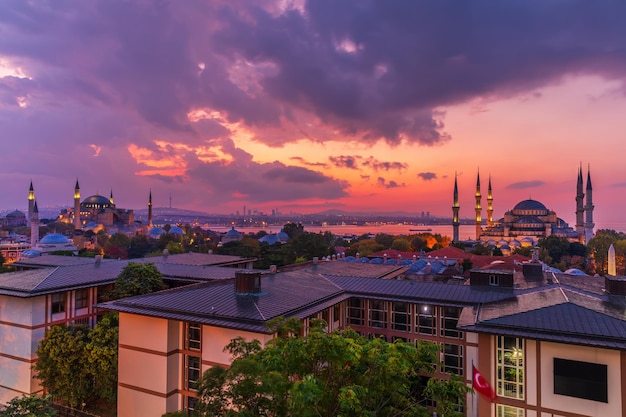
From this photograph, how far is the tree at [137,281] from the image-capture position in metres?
25.5

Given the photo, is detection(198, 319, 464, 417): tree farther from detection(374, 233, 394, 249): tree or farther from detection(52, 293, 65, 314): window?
detection(374, 233, 394, 249): tree

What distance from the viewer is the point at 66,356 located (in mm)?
20656

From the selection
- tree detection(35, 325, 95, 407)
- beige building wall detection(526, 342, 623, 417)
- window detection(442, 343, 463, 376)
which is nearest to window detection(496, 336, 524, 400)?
beige building wall detection(526, 342, 623, 417)

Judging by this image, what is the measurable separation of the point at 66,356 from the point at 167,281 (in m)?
9.79

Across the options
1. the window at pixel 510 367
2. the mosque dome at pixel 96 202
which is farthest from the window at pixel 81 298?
the mosque dome at pixel 96 202

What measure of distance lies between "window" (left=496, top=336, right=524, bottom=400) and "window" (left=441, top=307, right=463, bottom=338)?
15.6ft

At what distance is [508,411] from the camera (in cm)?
1605

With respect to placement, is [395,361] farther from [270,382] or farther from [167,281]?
[167,281]

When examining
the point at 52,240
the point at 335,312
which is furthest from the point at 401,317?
the point at 52,240

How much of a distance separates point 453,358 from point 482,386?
554 cm

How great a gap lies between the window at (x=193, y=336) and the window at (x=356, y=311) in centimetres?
949

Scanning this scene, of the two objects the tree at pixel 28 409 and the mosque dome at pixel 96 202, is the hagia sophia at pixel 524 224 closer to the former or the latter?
the tree at pixel 28 409

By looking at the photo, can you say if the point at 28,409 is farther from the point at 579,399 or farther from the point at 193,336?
the point at 579,399

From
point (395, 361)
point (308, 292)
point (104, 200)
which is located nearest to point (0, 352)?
point (308, 292)
